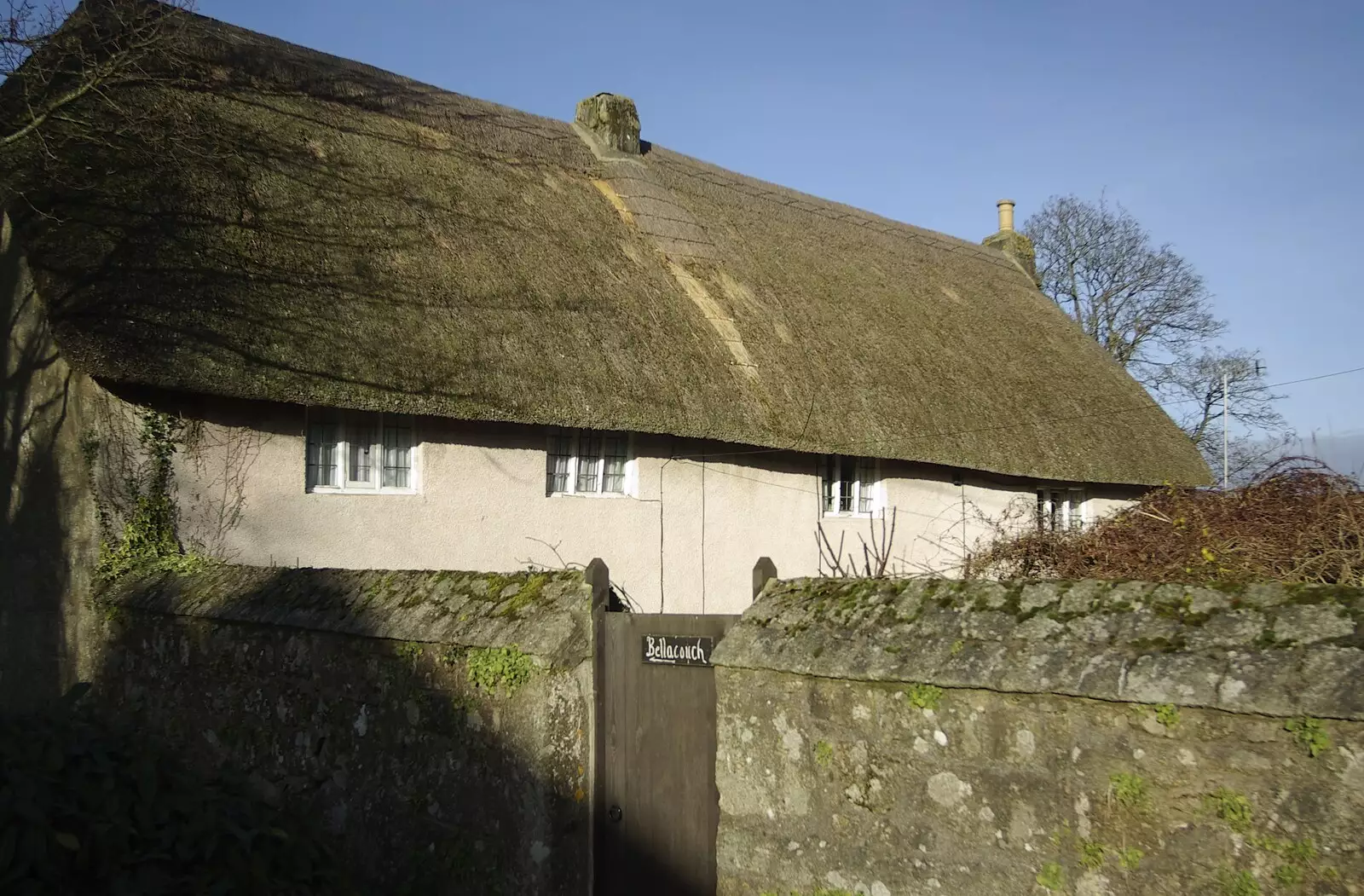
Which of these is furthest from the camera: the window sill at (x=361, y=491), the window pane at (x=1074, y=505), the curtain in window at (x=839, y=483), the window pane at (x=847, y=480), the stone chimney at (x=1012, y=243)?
the stone chimney at (x=1012, y=243)

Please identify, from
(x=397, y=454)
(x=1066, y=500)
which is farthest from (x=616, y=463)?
(x=1066, y=500)

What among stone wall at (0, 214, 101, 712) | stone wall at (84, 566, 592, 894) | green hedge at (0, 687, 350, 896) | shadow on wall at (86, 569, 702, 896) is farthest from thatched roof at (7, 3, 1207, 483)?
green hedge at (0, 687, 350, 896)

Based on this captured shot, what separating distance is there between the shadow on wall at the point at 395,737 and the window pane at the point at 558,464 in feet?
17.4

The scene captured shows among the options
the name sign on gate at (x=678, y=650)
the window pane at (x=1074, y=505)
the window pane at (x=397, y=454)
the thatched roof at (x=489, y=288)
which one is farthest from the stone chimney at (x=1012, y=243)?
the name sign on gate at (x=678, y=650)

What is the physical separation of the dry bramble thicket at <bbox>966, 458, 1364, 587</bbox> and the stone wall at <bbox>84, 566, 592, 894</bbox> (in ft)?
8.61

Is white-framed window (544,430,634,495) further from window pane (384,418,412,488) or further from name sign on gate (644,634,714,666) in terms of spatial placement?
name sign on gate (644,634,714,666)

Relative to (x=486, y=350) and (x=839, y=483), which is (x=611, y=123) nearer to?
(x=839, y=483)

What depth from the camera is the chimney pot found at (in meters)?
27.2

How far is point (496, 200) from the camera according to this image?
14.2 metres

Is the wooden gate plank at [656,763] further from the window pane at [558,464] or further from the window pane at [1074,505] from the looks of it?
the window pane at [1074,505]

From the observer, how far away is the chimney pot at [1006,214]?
89.4 feet

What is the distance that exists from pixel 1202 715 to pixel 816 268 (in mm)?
15389

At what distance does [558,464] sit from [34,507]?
4949 mm

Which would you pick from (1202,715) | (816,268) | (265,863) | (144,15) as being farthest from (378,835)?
(816,268)
